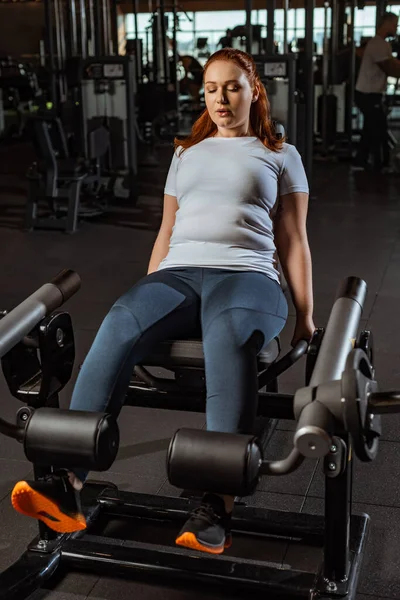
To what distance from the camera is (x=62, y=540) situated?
1.75 metres

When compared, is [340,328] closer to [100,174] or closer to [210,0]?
[100,174]

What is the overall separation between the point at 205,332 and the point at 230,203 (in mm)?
329

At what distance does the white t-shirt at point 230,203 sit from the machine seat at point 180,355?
0.20 m

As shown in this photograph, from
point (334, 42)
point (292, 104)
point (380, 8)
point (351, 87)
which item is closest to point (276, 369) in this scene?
point (292, 104)

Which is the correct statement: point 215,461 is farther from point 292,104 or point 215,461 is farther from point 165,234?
point 292,104

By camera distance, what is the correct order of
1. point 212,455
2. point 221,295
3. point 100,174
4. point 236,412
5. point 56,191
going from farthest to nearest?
point 100,174 < point 56,191 < point 221,295 < point 236,412 < point 212,455

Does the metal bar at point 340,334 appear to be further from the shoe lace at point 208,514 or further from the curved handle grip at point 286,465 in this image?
the shoe lace at point 208,514

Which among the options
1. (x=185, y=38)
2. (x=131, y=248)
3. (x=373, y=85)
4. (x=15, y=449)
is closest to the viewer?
(x=15, y=449)

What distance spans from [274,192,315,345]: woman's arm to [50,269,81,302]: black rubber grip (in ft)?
1.56

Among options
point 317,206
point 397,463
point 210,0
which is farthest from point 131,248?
point 210,0

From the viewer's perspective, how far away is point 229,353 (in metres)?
1.53

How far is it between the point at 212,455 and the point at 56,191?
3850 mm

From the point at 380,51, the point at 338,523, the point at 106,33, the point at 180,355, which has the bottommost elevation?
the point at 338,523

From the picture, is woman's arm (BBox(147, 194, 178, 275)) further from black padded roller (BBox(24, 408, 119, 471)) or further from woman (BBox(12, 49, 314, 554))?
black padded roller (BBox(24, 408, 119, 471))
